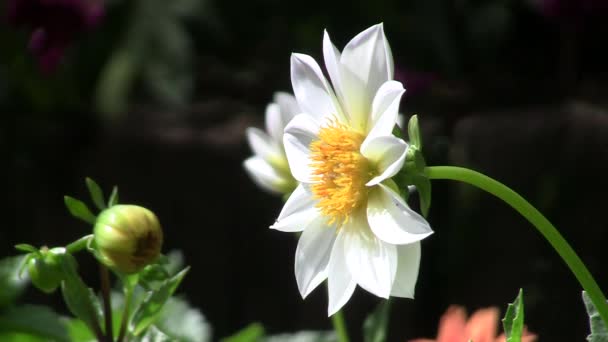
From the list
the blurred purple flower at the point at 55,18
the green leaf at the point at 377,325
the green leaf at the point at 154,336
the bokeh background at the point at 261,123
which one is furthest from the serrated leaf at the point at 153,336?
the blurred purple flower at the point at 55,18

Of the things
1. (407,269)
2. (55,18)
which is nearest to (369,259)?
(407,269)

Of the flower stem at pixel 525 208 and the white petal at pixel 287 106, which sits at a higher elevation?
the white petal at pixel 287 106

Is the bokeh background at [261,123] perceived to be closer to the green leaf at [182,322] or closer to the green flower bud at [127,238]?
the green leaf at [182,322]

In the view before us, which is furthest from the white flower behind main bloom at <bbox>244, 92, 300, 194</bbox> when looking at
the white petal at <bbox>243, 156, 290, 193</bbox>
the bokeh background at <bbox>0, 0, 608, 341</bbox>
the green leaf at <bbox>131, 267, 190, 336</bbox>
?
the bokeh background at <bbox>0, 0, 608, 341</bbox>

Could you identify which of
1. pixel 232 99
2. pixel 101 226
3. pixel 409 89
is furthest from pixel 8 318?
pixel 232 99

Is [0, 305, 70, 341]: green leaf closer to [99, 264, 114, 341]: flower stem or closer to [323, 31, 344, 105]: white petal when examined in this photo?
[99, 264, 114, 341]: flower stem

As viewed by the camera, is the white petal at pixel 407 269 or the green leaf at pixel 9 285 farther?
the green leaf at pixel 9 285

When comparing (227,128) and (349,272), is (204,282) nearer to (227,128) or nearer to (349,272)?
(227,128)
